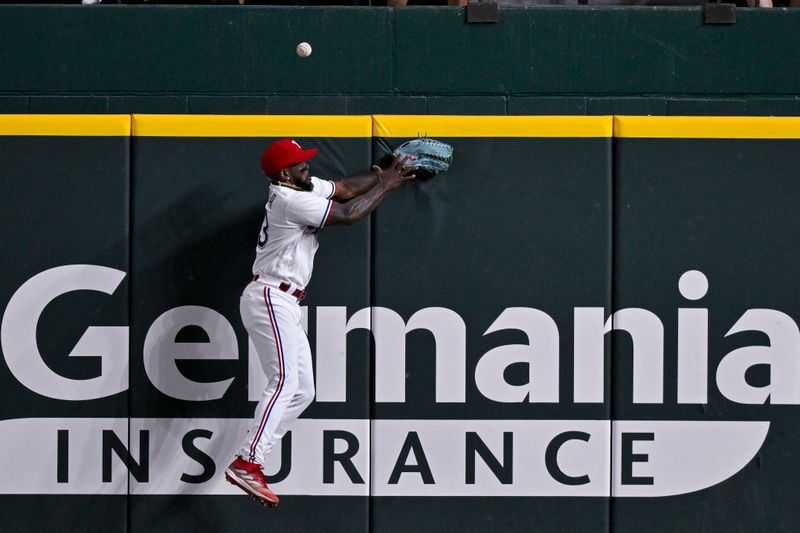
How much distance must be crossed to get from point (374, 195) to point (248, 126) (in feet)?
2.72

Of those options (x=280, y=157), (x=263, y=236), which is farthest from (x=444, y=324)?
(x=280, y=157)

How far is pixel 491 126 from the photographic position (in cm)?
583

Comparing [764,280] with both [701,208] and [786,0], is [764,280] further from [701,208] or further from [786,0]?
[786,0]

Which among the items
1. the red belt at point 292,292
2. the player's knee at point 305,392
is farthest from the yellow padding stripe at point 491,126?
the player's knee at point 305,392

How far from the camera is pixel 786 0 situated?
22.3 feet

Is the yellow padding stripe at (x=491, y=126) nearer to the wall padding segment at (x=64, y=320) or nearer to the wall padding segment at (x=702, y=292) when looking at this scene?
the wall padding segment at (x=702, y=292)

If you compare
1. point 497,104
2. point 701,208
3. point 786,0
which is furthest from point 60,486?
point 786,0

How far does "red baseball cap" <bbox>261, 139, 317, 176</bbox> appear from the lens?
5465mm

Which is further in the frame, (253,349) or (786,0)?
(786,0)

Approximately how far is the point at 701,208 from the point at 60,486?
12.6 feet

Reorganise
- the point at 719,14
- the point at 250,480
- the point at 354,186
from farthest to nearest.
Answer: the point at 719,14, the point at 354,186, the point at 250,480

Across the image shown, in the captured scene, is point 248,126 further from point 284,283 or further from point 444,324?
point 444,324

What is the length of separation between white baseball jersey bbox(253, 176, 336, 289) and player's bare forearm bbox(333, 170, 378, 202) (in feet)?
0.21

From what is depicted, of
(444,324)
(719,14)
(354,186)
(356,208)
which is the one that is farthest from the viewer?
(719,14)
